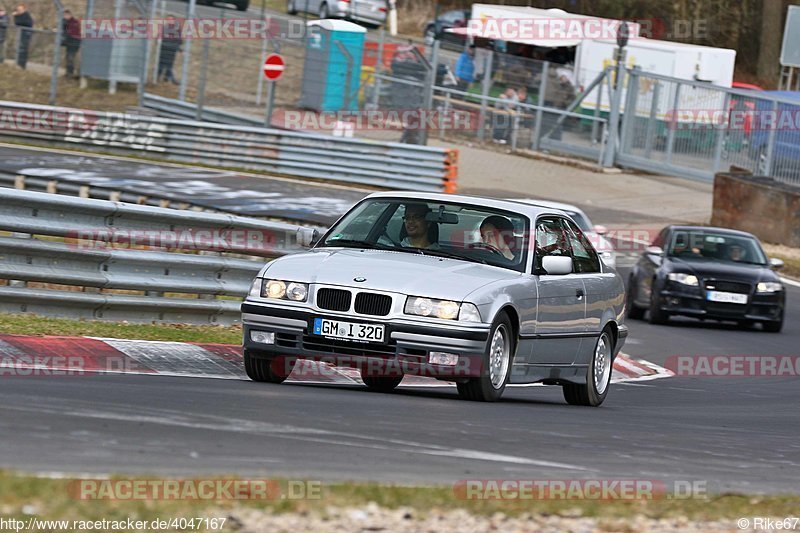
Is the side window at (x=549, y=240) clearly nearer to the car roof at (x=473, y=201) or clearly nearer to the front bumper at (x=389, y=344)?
the car roof at (x=473, y=201)

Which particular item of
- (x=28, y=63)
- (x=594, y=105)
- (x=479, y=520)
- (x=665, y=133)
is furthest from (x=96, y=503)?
(x=594, y=105)

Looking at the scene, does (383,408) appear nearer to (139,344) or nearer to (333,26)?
(139,344)

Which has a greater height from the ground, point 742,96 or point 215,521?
point 742,96

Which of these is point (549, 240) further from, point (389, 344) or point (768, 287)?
point (768, 287)

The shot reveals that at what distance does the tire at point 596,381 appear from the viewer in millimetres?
11539

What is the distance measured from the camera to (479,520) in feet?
19.2

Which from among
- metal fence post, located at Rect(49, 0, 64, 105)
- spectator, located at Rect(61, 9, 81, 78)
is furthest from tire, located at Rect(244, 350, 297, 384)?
spectator, located at Rect(61, 9, 81, 78)

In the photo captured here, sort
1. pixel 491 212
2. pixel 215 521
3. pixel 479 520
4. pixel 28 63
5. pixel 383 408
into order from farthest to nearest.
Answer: pixel 28 63, pixel 491 212, pixel 383 408, pixel 479 520, pixel 215 521

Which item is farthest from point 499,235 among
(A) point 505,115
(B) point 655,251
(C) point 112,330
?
(A) point 505,115

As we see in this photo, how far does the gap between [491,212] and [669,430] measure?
2015 mm

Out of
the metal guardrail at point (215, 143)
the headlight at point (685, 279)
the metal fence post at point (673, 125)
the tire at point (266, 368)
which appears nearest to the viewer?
the tire at point (266, 368)

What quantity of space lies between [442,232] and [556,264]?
2.67 ft

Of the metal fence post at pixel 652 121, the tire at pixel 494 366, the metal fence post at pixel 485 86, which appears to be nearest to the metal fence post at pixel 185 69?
the metal fence post at pixel 485 86

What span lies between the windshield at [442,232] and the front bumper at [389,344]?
3.27 feet
